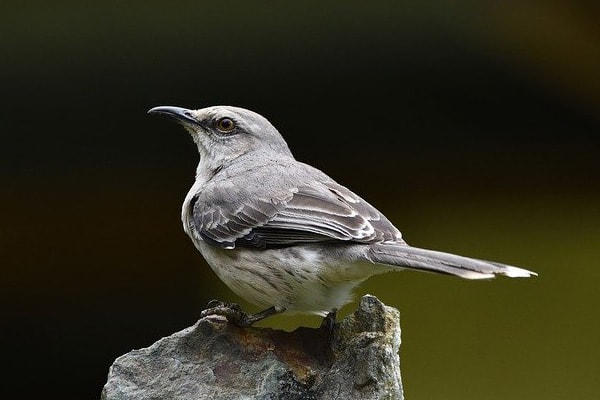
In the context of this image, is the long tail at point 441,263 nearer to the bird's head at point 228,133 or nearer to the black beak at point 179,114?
the bird's head at point 228,133

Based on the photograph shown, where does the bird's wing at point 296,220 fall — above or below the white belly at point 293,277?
above

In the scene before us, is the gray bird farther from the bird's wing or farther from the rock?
the rock

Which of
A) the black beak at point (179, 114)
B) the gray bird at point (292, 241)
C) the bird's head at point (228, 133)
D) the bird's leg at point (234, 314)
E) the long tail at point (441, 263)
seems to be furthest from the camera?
the bird's head at point (228, 133)

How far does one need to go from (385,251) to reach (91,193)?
4.80 meters

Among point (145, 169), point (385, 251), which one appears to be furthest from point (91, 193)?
point (385, 251)

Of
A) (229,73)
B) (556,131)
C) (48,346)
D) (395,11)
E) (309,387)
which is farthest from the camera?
(48,346)

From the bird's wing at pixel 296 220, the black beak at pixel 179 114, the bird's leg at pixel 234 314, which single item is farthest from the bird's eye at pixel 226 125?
the bird's leg at pixel 234 314

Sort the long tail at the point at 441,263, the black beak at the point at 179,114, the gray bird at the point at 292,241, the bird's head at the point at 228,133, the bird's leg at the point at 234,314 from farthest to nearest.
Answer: the bird's head at the point at 228,133
the black beak at the point at 179,114
the bird's leg at the point at 234,314
the gray bird at the point at 292,241
the long tail at the point at 441,263

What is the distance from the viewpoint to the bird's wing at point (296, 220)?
16.4ft

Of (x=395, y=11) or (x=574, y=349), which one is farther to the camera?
(x=574, y=349)

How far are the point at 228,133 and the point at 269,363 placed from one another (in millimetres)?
1814

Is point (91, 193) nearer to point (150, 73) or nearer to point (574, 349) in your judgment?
point (150, 73)

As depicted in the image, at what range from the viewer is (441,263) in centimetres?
454

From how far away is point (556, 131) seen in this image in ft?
27.3
